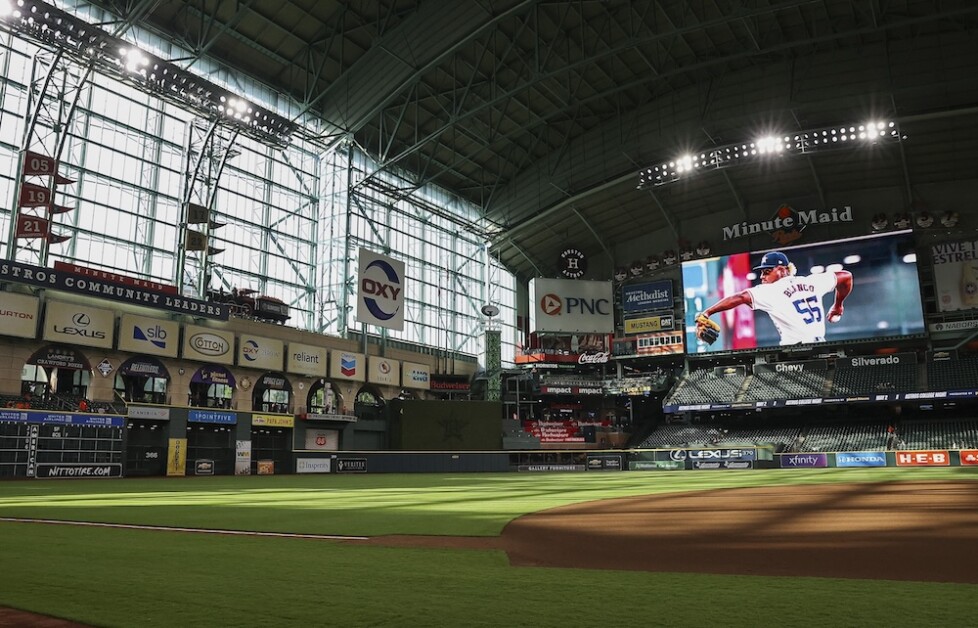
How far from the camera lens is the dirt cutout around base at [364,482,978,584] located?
6.59 m

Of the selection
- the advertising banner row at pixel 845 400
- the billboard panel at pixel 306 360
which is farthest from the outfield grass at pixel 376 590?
the advertising banner row at pixel 845 400

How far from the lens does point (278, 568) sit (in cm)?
629

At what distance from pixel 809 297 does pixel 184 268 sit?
40.7 metres

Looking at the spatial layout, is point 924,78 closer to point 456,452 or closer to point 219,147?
point 456,452

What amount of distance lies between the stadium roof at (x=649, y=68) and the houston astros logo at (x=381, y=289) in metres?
8.44

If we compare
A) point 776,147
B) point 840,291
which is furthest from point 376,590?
point 840,291

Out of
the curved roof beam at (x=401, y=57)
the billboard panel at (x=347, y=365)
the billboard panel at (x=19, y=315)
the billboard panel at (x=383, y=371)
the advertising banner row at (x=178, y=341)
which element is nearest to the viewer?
the billboard panel at (x=19, y=315)

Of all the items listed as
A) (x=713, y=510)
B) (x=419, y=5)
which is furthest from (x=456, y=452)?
(x=713, y=510)

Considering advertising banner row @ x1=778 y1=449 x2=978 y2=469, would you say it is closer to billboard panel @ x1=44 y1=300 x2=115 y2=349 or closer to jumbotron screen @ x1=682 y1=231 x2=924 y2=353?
jumbotron screen @ x1=682 y1=231 x2=924 y2=353

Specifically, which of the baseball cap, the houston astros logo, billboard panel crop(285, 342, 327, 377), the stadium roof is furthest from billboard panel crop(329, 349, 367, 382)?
the baseball cap

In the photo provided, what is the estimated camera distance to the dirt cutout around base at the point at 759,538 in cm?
659

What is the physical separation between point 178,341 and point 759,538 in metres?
34.1

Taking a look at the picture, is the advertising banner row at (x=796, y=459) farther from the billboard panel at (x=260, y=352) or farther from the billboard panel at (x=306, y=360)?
the billboard panel at (x=260, y=352)

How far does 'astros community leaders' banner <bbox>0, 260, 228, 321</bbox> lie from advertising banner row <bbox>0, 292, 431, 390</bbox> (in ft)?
3.06
